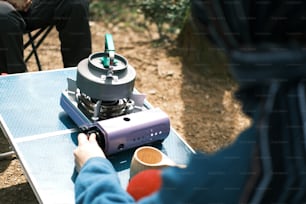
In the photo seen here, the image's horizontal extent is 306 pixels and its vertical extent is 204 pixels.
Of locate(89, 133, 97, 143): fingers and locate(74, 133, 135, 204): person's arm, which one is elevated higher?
locate(74, 133, 135, 204): person's arm

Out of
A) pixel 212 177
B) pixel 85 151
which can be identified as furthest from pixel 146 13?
pixel 212 177

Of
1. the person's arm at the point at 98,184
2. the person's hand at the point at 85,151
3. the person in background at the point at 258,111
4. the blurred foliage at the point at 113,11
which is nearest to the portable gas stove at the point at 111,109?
the person's hand at the point at 85,151

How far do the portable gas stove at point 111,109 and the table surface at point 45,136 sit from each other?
7 centimetres

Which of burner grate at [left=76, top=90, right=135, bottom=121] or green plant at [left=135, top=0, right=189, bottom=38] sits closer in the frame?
burner grate at [left=76, top=90, right=135, bottom=121]

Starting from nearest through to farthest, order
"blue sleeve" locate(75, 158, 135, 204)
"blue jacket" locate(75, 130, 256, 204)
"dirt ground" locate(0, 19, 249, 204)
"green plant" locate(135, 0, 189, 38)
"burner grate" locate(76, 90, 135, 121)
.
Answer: "blue jacket" locate(75, 130, 256, 204), "blue sleeve" locate(75, 158, 135, 204), "burner grate" locate(76, 90, 135, 121), "dirt ground" locate(0, 19, 249, 204), "green plant" locate(135, 0, 189, 38)

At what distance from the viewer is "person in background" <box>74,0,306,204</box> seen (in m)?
0.86

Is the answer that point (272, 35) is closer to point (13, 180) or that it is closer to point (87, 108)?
point (87, 108)

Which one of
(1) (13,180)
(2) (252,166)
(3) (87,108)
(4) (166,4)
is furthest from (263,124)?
(4) (166,4)

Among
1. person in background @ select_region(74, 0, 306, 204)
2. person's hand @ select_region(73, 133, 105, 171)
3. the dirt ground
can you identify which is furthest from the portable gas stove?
the dirt ground

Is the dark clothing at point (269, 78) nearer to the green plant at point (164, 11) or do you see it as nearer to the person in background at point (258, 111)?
the person in background at point (258, 111)

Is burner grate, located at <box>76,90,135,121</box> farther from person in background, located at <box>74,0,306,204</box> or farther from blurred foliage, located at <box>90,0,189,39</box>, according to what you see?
blurred foliage, located at <box>90,0,189,39</box>

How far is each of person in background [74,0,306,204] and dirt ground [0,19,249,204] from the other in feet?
5.71

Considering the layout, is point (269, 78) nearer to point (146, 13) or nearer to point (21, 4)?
point (21, 4)

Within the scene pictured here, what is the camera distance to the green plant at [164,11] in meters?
4.00
